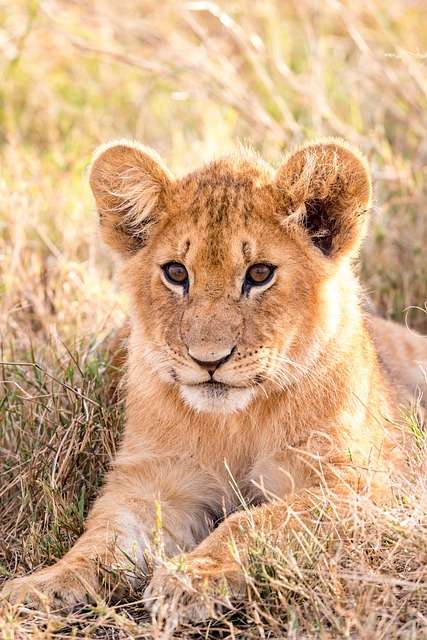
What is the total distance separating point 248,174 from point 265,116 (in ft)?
9.76

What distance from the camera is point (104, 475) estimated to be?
3.96m

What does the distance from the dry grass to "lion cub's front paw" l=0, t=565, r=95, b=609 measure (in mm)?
63

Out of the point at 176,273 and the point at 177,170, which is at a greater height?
the point at 177,170

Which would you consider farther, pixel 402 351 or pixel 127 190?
pixel 402 351

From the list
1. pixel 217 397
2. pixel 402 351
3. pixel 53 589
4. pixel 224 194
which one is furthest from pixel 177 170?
pixel 53 589

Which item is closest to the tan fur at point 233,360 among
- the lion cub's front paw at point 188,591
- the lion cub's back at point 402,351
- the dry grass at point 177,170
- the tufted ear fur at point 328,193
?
the tufted ear fur at point 328,193

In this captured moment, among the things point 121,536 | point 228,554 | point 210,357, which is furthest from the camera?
point 121,536

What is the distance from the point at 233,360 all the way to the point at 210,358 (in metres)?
0.07

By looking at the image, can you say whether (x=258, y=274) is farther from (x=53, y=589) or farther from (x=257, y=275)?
(x=53, y=589)

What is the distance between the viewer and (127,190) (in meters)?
3.65

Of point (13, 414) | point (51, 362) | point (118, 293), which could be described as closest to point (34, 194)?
point (118, 293)

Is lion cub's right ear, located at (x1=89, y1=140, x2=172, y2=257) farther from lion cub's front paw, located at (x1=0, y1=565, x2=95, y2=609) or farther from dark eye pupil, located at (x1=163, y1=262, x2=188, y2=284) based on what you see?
lion cub's front paw, located at (x1=0, y1=565, x2=95, y2=609)

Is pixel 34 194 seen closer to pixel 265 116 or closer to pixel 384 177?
pixel 265 116

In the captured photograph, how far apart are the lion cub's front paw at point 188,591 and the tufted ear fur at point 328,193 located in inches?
44.4
